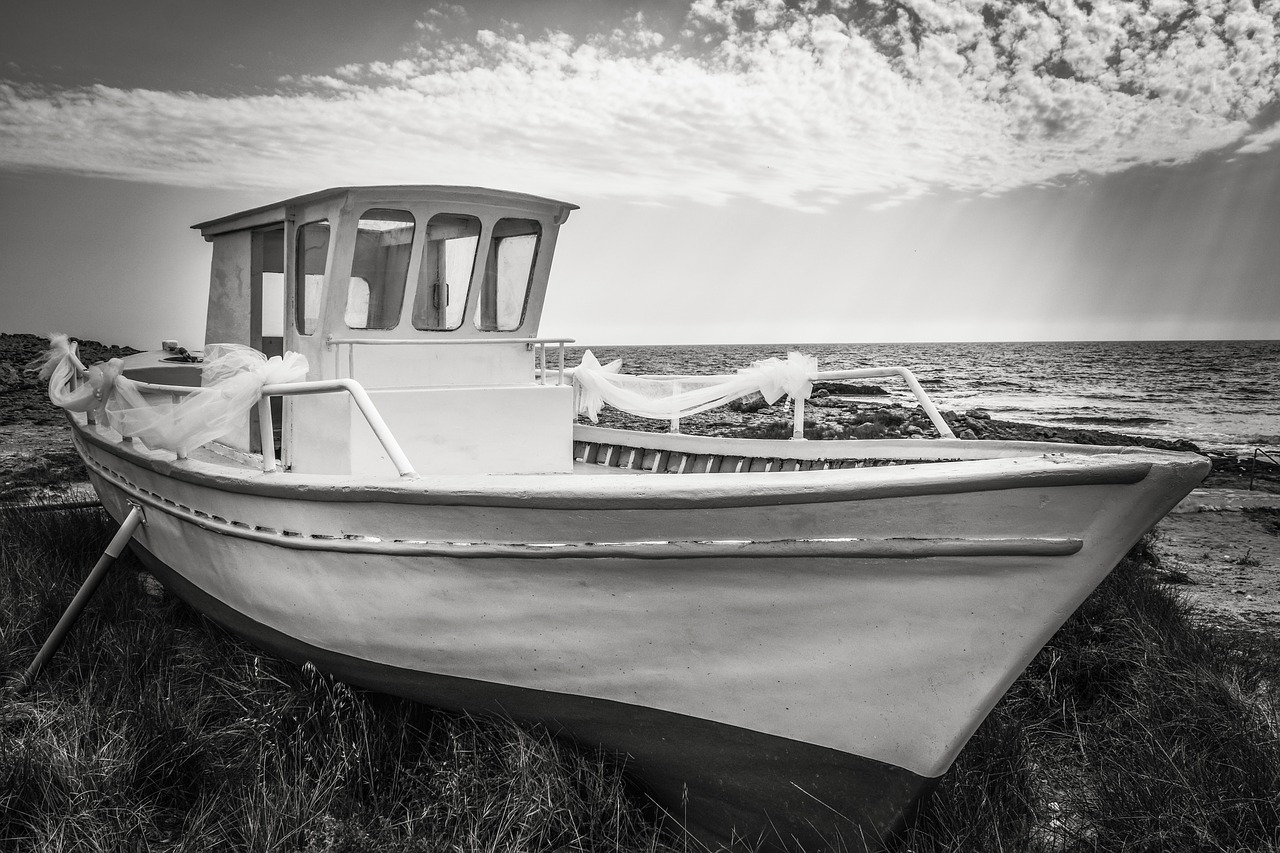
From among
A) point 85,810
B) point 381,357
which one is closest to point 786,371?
point 381,357

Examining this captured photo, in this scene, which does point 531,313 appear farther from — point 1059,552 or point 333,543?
point 1059,552

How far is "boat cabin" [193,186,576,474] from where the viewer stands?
516cm

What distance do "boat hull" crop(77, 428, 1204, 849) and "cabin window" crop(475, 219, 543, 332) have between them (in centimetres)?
240

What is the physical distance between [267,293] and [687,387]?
2954 mm

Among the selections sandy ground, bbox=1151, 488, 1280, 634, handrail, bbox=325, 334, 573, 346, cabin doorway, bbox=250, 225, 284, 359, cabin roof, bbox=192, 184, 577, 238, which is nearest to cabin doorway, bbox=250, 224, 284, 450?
cabin doorway, bbox=250, 225, 284, 359

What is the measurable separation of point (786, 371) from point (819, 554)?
10.6ft

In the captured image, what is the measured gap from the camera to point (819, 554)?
9.29 ft

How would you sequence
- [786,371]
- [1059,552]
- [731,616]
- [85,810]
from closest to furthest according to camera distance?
[1059,552] < [731,616] < [85,810] < [786,371]

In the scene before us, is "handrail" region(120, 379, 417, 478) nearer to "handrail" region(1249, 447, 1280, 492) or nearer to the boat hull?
the boat hull

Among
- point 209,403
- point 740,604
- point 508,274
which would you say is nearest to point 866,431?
point 508,274

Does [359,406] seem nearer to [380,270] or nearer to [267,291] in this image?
[380,270]

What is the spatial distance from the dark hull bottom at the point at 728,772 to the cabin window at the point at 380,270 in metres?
2.39

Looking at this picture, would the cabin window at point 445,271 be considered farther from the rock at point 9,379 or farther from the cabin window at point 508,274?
the rock at point 9,379

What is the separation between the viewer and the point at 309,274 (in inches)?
215
